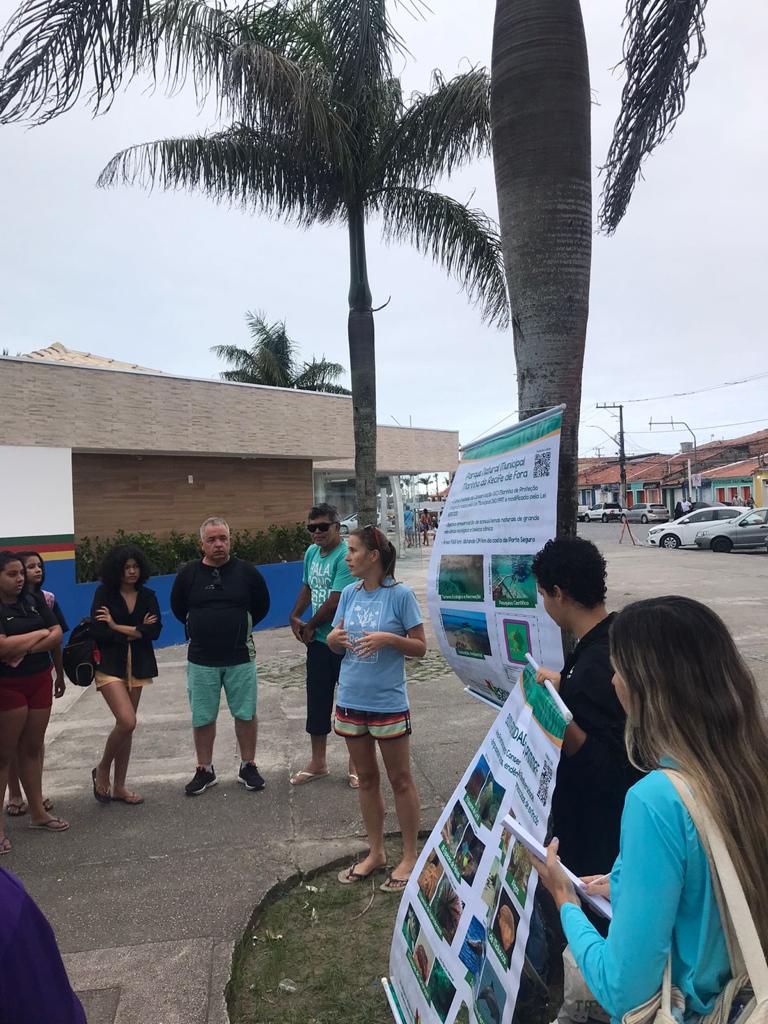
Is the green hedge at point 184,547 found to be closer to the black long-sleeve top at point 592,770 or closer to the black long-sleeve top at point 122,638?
the black long-sleeve top at point 122,638

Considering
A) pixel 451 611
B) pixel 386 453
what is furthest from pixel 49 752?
pixel 386 453

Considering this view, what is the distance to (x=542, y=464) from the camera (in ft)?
8.16

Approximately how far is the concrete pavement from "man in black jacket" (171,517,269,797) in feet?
0.88

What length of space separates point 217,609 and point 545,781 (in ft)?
10.4

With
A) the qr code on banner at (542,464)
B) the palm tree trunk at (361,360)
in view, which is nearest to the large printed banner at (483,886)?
the qr code on banner at (542,464)

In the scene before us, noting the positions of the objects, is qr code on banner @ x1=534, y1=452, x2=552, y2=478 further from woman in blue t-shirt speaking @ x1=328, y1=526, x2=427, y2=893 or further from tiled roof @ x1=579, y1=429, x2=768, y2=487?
tiled roof @ x1=579, y1=429, x2=768, y2=487

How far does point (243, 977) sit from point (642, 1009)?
2.08m

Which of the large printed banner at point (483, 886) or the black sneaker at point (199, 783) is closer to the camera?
the large printed banner at point (483, 886)

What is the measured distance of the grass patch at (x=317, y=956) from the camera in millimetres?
2620

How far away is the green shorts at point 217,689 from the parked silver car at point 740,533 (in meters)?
22.6

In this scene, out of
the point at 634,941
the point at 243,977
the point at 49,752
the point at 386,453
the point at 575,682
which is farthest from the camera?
the point at 386,453

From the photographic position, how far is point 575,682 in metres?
2.10

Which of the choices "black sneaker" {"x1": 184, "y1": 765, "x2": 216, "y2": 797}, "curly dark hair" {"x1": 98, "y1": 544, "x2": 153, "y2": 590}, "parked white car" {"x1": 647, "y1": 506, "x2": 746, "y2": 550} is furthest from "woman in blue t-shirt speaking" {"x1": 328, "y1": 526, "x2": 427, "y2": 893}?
"parked white car" {"x1": 647, "y1": 506, "x2": 746, "y2": 550}

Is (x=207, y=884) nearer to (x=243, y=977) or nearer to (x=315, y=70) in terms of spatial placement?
(x=243, y=977)
